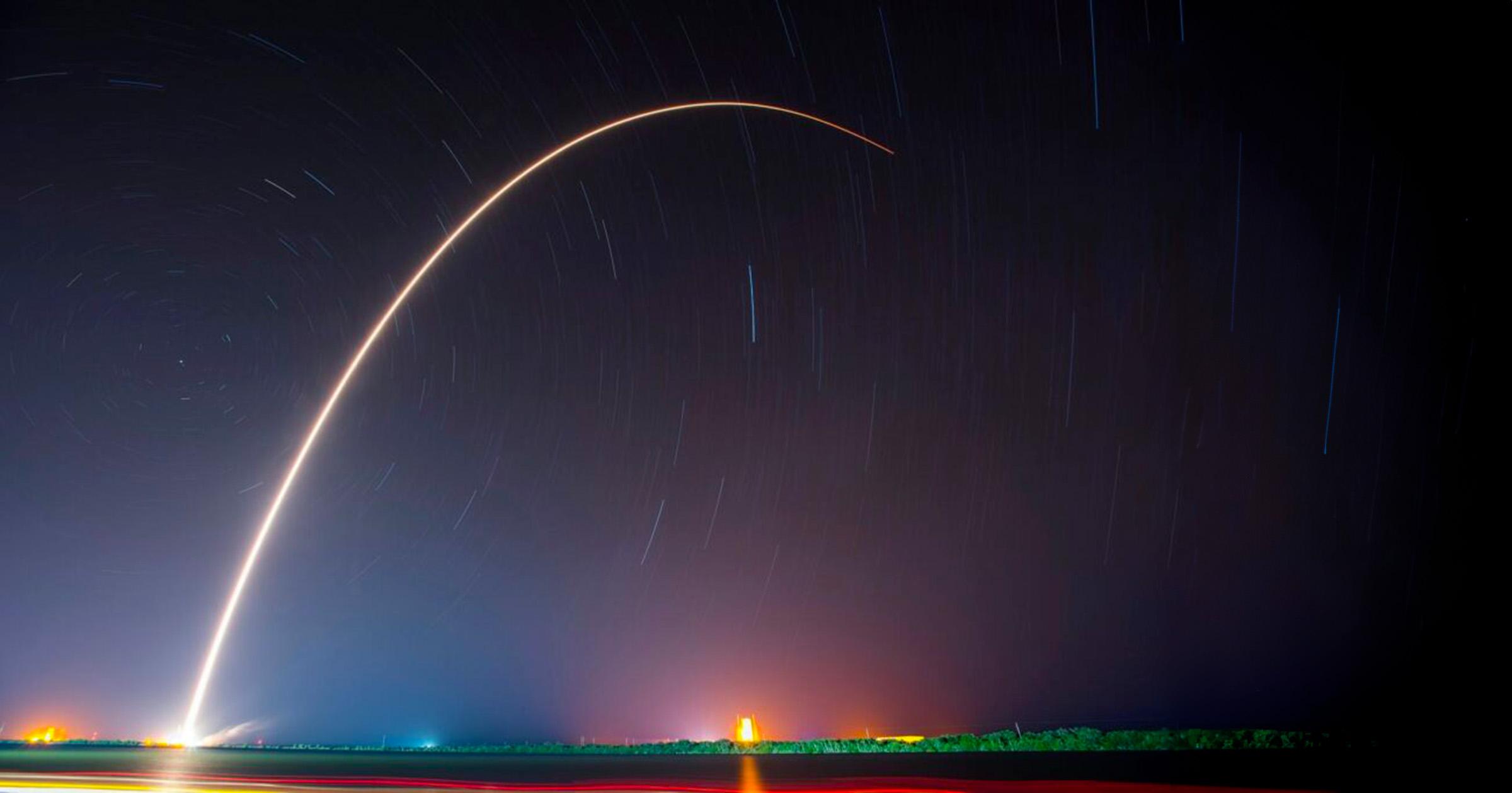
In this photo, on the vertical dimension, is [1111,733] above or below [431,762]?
below

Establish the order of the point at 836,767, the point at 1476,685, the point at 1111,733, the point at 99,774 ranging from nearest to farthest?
the point at 99,774 < the point at 836,767 < the point at 1111,733 < the point at 1476,685

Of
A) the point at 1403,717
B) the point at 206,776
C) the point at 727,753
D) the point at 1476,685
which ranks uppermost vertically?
the point at 206,776

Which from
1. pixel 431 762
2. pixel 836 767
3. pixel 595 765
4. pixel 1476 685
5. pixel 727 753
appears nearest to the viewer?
pixel 836 767

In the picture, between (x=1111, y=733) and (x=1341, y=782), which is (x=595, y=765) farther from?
(x=1111, y=733)

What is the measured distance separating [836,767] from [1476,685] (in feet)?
106

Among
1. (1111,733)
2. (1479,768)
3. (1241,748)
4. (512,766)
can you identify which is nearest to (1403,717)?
(1111,733)

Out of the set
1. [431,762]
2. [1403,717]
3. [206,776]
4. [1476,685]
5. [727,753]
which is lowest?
[1476,685]

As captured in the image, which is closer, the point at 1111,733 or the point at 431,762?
the point at 431,762

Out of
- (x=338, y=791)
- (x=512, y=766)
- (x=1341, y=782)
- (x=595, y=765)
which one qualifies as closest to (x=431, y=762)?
(x=512, y=766)

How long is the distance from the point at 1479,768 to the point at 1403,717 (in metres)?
16.9

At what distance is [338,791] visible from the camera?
11617 millimetres

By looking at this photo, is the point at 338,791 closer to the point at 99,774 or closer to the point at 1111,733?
the point at 99,774

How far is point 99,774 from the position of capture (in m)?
14.7

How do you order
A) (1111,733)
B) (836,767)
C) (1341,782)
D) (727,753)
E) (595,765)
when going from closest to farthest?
(1341,782), (836,767), (595,765), (727,753), (1111,733)
